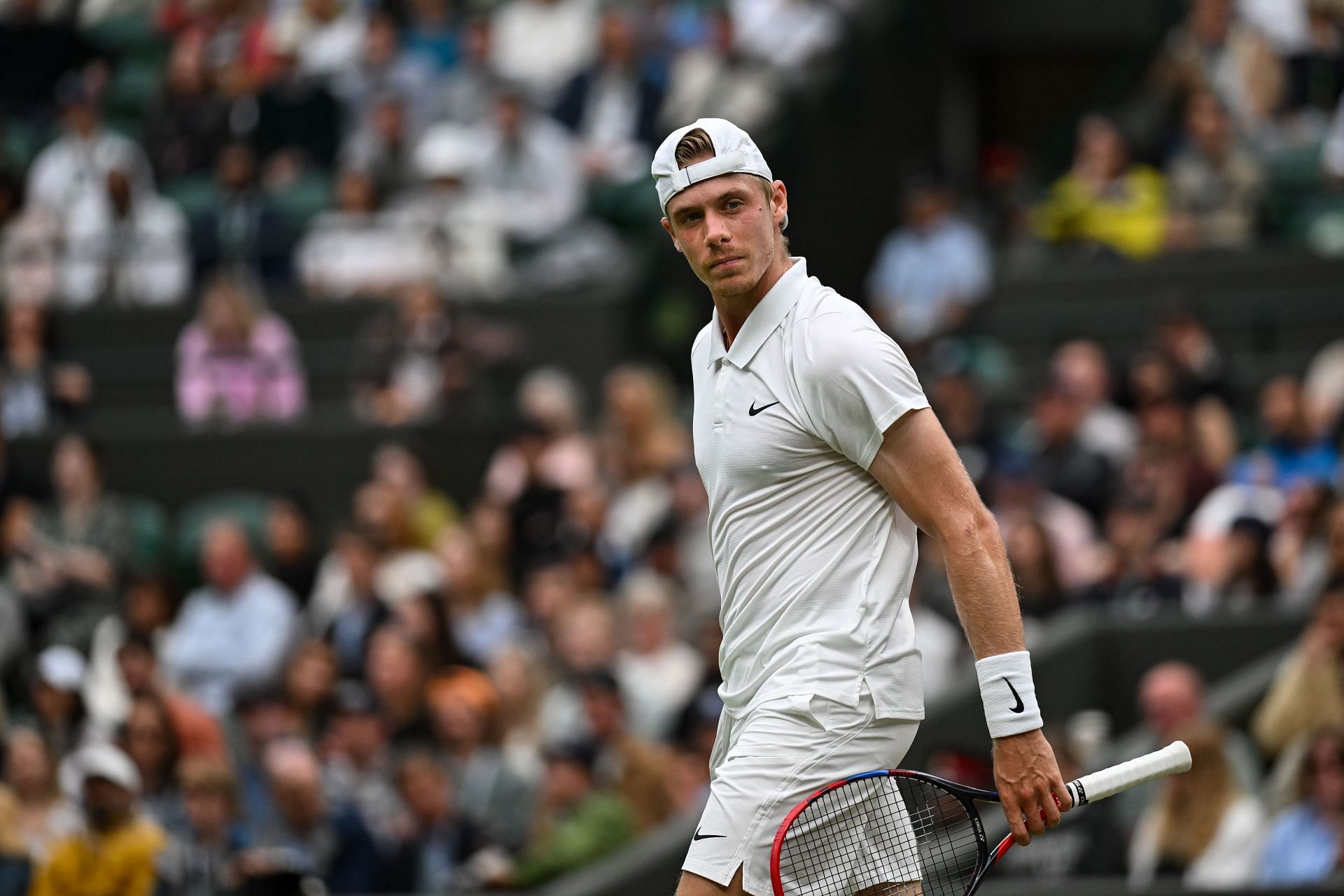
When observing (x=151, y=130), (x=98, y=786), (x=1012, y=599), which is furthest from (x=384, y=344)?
(x=1012, y=599)

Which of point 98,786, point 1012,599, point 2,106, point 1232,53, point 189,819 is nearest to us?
point 1012,599

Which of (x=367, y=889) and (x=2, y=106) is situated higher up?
(x=2, y=106)

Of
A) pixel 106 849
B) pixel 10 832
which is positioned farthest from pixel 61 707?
pixel 106 849

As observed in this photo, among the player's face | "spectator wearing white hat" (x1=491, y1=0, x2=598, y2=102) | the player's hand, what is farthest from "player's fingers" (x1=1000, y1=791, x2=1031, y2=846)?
"spectator wearing white hat" (x1=491, y1=0, x2=598, y2=102)

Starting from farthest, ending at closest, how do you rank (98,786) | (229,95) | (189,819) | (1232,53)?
(229,95), (1232,53), (189,819), (98,786)

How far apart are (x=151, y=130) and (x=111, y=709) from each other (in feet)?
22.0

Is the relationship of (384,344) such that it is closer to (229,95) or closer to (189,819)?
(229,95)

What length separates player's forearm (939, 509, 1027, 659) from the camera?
418 cm

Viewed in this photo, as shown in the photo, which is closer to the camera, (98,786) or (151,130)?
(98,786)

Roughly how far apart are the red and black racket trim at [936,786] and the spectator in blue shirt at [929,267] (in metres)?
9.84

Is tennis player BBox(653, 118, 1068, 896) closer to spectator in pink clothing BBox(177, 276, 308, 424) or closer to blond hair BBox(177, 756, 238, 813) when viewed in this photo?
blond hair BBox(177, 756, 238, 813)

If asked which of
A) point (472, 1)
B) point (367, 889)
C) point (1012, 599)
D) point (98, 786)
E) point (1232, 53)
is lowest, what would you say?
point (367, 889)

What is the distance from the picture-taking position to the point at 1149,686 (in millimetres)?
9211

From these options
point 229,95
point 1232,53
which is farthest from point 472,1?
point 1232,53
